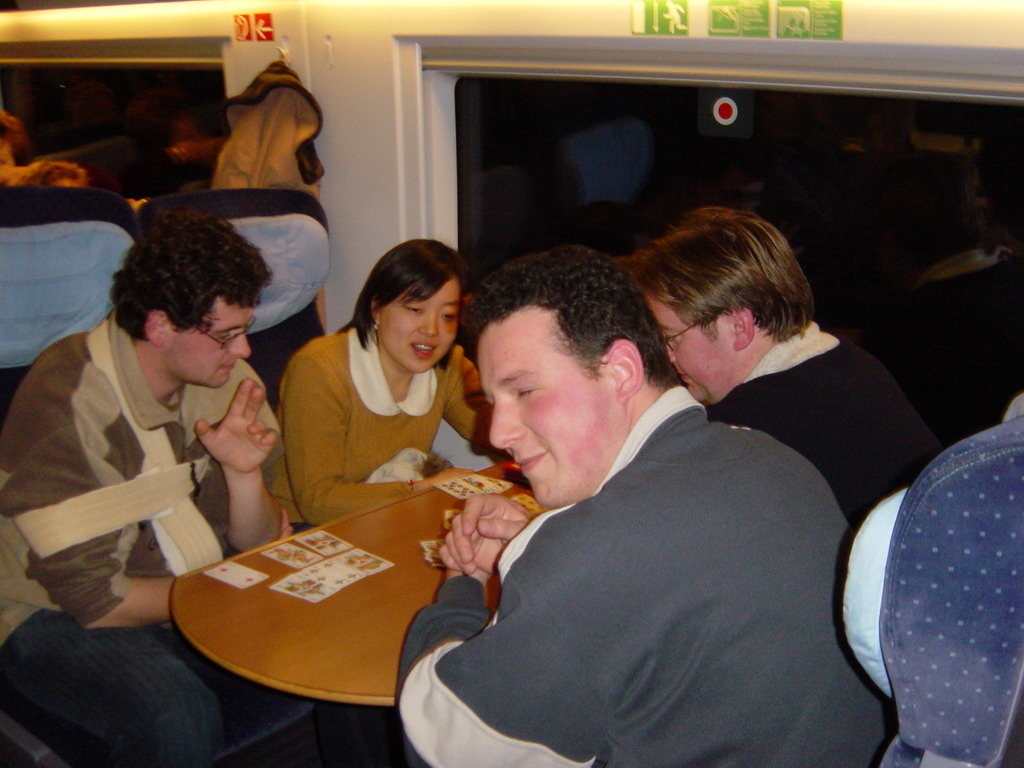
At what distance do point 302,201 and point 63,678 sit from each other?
1887 mm

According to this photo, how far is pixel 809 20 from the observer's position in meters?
2.17

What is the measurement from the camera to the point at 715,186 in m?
2.72

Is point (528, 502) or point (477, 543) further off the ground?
point (477, 543)

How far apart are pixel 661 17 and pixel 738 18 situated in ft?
0.79

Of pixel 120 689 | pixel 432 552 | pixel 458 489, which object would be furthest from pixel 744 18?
pixel 120 689

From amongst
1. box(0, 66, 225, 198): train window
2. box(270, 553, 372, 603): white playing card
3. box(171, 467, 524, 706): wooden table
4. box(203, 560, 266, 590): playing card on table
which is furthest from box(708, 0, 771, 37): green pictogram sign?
box(0, 66, 225, 198): train window

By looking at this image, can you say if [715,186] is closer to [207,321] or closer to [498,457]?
[498,457]

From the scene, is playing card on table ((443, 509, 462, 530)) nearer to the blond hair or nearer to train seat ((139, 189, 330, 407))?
the blond hair

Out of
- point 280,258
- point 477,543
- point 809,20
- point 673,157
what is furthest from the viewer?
point 280,258

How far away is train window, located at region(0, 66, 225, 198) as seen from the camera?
14.6 ft

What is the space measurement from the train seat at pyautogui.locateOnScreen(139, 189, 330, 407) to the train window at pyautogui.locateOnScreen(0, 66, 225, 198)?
1293mm

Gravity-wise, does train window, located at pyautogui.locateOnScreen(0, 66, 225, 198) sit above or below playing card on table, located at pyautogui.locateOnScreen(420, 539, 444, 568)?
above

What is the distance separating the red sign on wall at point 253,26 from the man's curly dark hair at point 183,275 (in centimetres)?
164

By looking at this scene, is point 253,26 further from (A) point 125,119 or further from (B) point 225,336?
(B) point 225,336
